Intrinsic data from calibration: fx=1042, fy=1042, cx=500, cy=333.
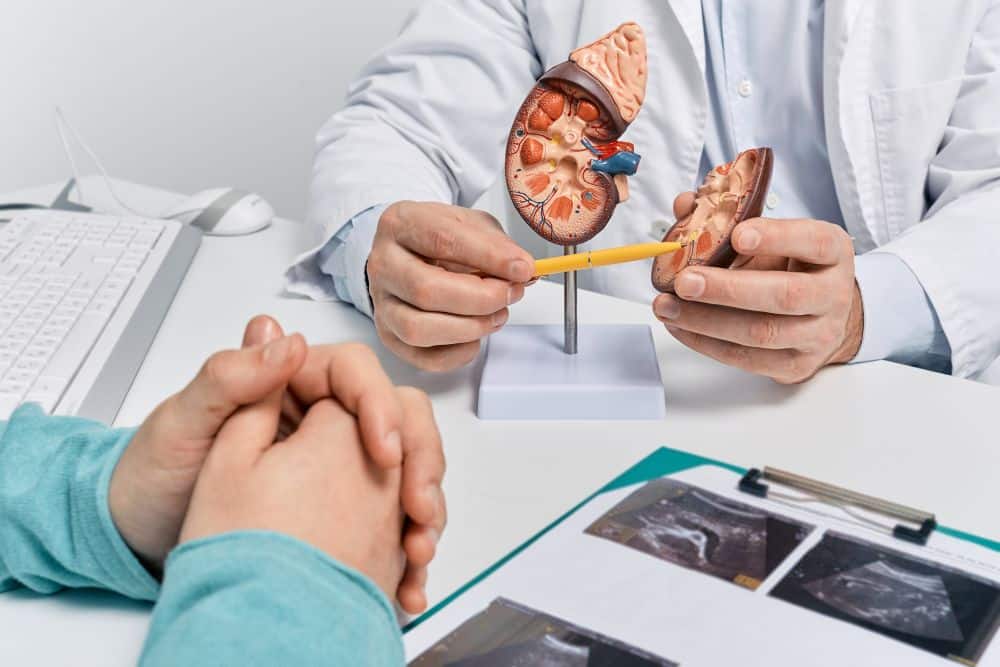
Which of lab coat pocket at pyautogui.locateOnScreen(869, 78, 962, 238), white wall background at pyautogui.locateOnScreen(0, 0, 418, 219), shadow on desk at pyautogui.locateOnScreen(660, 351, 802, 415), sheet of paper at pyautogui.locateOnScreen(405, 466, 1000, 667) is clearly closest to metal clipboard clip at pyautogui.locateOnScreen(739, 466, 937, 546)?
sheet of paper at pyautogui.locateOnScreen(405, 466, 1000, 667)

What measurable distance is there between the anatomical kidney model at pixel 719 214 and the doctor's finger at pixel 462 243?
12 cm

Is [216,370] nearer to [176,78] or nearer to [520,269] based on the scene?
[520,269]

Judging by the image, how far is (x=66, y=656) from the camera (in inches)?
22.6

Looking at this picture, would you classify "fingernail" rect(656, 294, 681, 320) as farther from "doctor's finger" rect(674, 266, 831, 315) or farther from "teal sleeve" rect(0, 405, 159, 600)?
"teal sleeve" rect(0, 405, 159, 600)

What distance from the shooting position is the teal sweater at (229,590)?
44cm

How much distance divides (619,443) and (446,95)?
2.21 ft

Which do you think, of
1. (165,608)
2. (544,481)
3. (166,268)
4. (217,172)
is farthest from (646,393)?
(217,172)

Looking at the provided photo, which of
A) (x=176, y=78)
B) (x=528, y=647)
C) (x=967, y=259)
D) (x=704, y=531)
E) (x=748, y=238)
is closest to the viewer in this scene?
(x=528, y=647)

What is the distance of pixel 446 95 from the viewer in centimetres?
133

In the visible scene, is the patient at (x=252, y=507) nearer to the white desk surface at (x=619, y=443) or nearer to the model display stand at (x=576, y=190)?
the white desk surface at (x=619, y=443)

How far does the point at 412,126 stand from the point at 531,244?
236mm

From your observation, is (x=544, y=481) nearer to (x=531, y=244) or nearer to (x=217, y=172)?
(x=531, y=244)

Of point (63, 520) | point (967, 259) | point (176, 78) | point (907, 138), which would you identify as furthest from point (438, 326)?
point (176, 78)

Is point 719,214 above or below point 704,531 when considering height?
above
